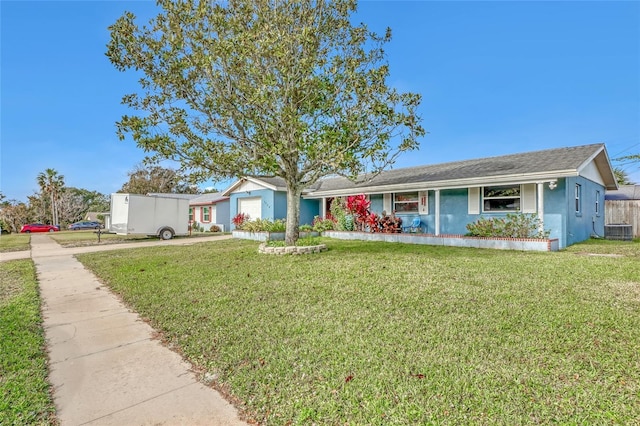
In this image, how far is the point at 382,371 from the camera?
2834mm

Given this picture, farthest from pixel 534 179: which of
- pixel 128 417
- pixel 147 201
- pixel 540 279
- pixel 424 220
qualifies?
pixel 147 201

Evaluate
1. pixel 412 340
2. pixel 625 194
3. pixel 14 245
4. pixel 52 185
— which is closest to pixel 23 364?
pixel 412 340

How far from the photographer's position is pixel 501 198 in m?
12.7

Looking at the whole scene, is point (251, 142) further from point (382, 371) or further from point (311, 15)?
point (382, 371)

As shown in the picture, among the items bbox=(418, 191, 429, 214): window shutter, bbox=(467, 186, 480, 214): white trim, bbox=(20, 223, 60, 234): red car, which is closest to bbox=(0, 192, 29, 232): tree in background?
bbox=(20, 223, 60, 234): red car

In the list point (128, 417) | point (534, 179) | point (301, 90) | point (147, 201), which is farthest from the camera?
point (147, 201)

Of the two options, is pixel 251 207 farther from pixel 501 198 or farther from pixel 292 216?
pixel 501 198

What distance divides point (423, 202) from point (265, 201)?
1002 cm

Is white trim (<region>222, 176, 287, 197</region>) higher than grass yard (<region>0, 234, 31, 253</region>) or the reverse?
higher

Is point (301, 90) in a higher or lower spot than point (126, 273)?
higher

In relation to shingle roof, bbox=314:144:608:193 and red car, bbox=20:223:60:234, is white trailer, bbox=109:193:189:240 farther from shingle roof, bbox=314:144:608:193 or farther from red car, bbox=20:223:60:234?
red car, bbox=20:223:60:234

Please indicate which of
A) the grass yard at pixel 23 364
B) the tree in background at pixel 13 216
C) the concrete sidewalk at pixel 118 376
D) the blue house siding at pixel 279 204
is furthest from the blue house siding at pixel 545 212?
the tree in background at pixel 13 216

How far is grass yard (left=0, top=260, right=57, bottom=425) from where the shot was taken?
2.42m

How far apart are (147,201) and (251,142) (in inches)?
451
